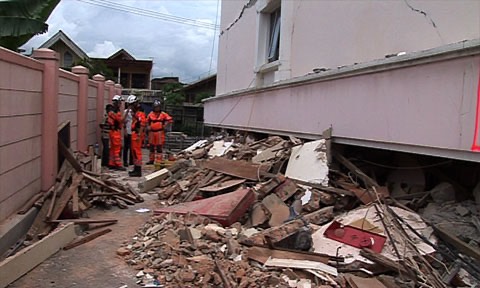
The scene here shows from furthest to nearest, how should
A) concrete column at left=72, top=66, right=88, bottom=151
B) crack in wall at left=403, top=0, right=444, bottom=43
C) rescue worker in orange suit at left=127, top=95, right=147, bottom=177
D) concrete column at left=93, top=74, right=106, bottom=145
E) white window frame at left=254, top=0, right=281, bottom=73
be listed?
1. concrete column at left=93, top=74, right=106, bottom=145
2. white window frame at left=254, top=0, right=281, bottom=73
3. rescue worker in orange suit at left=127, top=95, right=147, bottom=177
4. concrete column at left=72, top=66, right=88, bottom=151
5. crack in wall at left=403, top=0, right=444, bottom=43

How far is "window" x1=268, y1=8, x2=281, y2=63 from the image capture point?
1244cm

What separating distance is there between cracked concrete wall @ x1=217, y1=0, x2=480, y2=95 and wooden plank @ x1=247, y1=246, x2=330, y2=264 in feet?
10.3

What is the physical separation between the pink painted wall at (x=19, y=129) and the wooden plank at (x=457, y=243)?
5.02 meters

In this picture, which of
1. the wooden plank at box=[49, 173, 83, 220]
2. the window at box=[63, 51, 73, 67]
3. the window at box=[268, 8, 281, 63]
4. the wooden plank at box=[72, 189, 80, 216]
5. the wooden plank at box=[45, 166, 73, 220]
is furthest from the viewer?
the window at box=[63, 51, 73, 67]

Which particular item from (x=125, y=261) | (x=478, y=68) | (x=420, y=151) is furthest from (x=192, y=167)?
(x=478, y=68)

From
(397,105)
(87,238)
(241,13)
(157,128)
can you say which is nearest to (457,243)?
(397,105)

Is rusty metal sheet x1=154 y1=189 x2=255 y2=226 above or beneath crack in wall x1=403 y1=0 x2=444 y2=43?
beneath

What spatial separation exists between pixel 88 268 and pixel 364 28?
5478 mm

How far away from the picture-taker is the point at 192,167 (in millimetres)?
10352

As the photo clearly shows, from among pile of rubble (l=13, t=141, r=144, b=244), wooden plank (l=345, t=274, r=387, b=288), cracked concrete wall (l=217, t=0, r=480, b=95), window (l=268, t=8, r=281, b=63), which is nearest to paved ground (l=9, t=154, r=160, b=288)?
pile of rubble (l=13, t=141, r=144, b=244)

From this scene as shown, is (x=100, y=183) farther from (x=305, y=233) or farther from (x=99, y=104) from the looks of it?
(x=99, y=104)

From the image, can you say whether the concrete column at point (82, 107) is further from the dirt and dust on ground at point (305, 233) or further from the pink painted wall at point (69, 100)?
the dirt and dust on ground at point (305, 233)

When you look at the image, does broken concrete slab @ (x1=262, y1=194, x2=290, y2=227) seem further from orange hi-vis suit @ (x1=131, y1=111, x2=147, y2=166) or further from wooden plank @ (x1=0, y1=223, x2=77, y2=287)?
orange hi-vis suit @ (x1=131, y1=111, x2=147, y2=166)

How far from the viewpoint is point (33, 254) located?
5.05 metres
